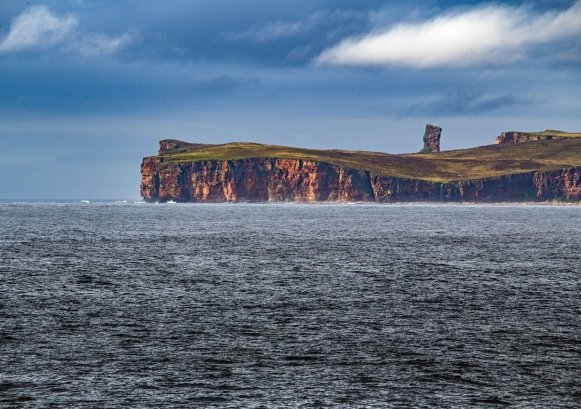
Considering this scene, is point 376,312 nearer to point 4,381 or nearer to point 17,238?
point 4,381

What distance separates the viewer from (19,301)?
60.2 metres

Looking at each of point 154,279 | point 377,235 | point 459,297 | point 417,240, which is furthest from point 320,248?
point 459,297

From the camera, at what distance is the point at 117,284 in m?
71.8

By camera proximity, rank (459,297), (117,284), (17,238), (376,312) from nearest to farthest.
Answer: (376,312), (459,297), (117,284), (17,238)

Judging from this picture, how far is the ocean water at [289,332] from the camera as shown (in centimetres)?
3591

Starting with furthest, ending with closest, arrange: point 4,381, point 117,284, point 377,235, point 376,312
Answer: point 377,235
point 117,284
point 376,312
point 4,381

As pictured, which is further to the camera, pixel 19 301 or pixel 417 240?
pixel 417 240

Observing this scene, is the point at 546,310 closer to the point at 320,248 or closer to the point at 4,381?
the point at 4,381

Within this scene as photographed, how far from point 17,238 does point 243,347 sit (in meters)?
99.8

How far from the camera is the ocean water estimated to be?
35.9m

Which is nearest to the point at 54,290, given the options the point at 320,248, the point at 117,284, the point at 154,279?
the point at 117,284

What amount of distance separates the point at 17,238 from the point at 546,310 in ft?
327

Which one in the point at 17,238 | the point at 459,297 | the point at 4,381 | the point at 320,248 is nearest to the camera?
the point at 4,381

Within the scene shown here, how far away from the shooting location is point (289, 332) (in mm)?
49031
